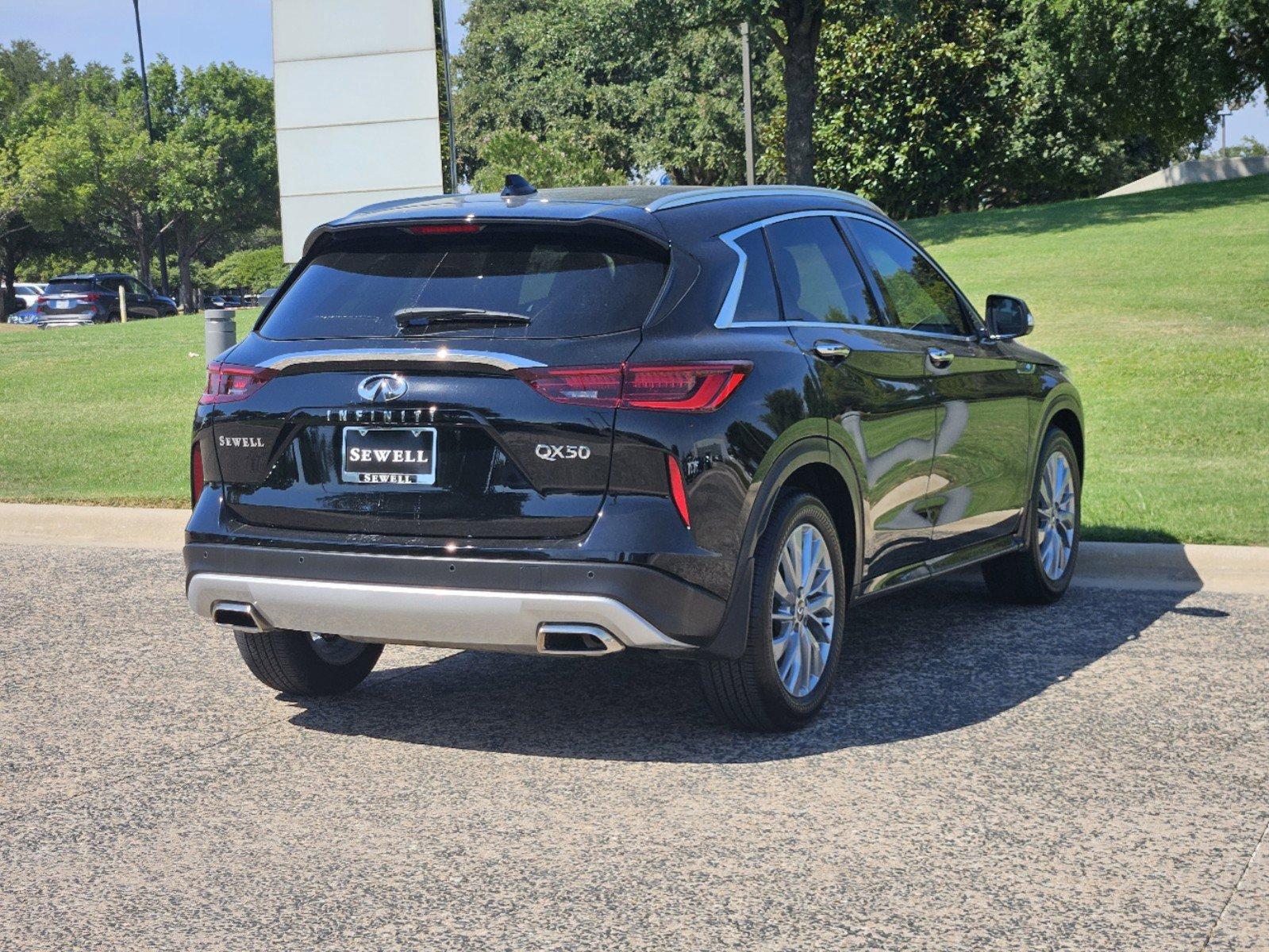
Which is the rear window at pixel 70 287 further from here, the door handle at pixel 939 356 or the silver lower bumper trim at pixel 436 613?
the silver lower bumper trim at pixel 436 613

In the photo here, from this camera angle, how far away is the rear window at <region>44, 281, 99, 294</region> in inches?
1720

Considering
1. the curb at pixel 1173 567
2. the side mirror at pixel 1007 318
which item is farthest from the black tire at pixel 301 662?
the curb at pixel 1173 567

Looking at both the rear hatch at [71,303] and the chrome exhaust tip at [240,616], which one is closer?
the chrome exhaust tip at [240,616]

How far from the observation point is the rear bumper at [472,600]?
4.95 m

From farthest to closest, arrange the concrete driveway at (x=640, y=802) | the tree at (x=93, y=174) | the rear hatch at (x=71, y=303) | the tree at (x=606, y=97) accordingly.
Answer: the tree at (x=93, y=174)
the tree at (x=606, y=97)
the rear hatch at (x=71, y=303)
the concrete driveway at (x=640, y=802)

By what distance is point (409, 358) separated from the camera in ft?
16.9

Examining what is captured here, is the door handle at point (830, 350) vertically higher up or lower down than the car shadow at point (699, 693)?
higher up

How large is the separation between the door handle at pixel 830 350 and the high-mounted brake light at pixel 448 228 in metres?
1.27

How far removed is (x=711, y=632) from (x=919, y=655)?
2058mm

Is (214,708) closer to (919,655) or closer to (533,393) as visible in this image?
(533,393)

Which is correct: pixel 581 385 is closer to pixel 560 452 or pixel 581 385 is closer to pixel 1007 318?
pixel 560 452

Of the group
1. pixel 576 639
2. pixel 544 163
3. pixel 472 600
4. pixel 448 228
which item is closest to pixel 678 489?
pixel 576 639

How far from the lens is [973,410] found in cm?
700

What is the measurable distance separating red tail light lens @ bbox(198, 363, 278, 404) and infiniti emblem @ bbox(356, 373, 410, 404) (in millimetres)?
394
